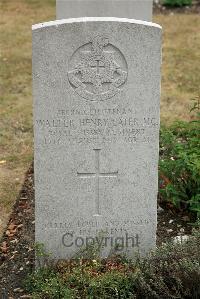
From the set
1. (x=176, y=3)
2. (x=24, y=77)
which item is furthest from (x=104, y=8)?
(x=176, y=3)

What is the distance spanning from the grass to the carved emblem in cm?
182

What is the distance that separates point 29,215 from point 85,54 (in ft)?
6.51

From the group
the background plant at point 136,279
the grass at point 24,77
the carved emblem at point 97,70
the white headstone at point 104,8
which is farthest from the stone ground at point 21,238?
the white headstone at point 104,8

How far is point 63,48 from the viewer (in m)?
4.29

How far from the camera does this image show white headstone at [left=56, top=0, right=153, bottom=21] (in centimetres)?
777

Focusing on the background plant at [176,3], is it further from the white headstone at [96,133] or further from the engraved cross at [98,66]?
the engraved cross at [98,66]

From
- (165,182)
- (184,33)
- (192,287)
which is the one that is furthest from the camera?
(184,33)

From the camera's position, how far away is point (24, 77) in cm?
957

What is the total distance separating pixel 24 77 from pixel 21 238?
14.8 feet

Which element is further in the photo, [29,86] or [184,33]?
[184,33]

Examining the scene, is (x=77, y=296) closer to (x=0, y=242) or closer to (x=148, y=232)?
(x=148, y=232)

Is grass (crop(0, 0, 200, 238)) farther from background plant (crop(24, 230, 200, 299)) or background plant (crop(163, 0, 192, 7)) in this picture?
background plant (crop(24, 230, 200, 299))

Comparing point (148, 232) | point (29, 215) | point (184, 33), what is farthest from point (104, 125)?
point (184, 33)

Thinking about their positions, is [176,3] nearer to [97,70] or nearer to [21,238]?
[21,238]
